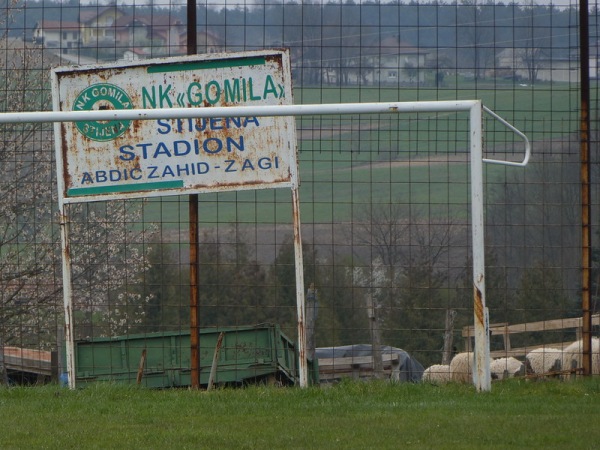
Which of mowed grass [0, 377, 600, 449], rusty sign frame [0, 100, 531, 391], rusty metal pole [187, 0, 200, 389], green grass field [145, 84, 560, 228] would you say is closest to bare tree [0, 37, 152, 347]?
green grass field [145, 84, 560, 228]

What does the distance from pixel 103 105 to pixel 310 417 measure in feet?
10.1

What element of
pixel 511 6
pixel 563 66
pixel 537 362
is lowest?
pixel 537 362

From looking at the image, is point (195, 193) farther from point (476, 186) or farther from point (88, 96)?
point (476, 186)

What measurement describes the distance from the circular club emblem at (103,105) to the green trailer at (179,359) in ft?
6.25

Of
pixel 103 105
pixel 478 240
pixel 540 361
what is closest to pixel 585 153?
pixel 478 240

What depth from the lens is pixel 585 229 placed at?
7.72m

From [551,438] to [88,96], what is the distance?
14.5 feet

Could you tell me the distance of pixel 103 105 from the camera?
7.59 metres

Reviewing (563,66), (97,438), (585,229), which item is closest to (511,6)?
(563,66)

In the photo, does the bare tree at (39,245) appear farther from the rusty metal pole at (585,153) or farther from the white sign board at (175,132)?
the rusty metal pole at (585,153)

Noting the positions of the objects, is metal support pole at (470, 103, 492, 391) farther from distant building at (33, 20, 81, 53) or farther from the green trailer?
distant building at (33, 20, 81, 53)

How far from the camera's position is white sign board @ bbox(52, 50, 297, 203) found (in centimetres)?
746

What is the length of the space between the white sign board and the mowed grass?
1.59 metres

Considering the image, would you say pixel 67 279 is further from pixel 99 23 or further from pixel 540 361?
pixel 540 361
